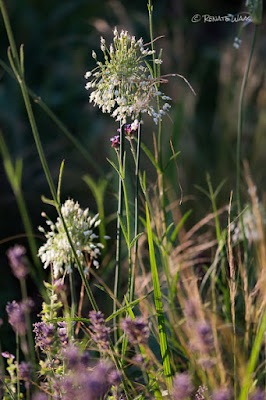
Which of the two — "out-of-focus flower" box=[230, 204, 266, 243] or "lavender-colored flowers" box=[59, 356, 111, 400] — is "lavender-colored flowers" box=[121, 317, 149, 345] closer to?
"lavender-colored flowers" box=[59, 356, 111, 400]

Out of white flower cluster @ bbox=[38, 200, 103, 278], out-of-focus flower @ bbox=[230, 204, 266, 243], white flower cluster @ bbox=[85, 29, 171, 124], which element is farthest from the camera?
out-of-focus flower @ bbox=[230, 204, 266, 243]

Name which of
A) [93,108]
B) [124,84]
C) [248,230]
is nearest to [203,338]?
[124,84]

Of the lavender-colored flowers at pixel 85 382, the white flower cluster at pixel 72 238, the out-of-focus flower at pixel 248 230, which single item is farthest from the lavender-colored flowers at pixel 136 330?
the out-of-focus flower at pixel 248 230

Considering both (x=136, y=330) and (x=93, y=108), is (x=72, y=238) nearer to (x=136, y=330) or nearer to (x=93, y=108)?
(x=136, y=330)

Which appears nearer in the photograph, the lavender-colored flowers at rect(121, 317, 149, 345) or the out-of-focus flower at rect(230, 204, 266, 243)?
the lavender-colored flowers at rect(121, 317, 149, 345)

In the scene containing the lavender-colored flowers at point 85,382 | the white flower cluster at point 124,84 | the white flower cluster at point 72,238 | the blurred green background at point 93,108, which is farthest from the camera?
the blurred green background at point 93,108

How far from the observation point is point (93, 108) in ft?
8.39

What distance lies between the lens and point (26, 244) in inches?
71.9

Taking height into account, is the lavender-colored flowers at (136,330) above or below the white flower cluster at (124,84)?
below

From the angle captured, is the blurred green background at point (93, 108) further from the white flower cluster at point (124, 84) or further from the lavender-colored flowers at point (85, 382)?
the lavender-colored flowers at point (85, 382)

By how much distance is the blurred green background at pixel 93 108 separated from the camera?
2.04m

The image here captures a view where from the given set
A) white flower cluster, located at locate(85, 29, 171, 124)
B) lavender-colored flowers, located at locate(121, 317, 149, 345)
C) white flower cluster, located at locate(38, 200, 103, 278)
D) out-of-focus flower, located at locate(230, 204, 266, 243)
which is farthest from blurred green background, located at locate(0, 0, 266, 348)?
lavender-colored flowers, located at locate(121, 317, 149, 345)

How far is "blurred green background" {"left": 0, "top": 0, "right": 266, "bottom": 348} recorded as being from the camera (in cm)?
204

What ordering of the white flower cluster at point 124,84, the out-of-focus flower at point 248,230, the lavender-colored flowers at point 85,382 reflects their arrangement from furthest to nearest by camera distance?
the out-of-focus flower at point 248,230 → the white flower cluster at point 124,84 → the lavender-colored flowers at point 85,382
